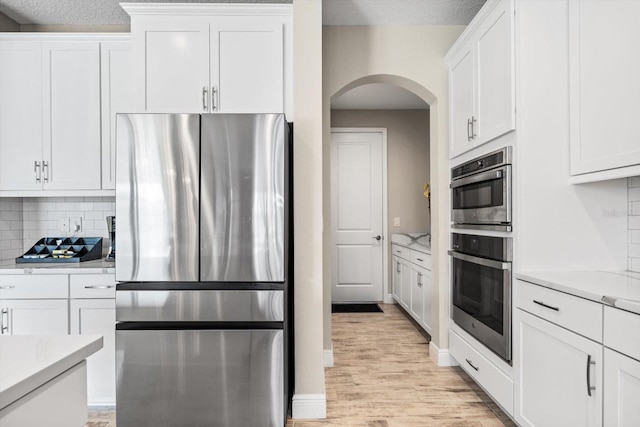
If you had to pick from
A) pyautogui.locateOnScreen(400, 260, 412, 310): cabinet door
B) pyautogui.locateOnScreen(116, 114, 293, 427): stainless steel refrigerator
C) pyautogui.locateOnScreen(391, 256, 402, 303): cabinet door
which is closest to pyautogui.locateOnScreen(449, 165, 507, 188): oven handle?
pyautogui.locateOnScreen(116, 114, 293, 427): stainless steel refrigerator

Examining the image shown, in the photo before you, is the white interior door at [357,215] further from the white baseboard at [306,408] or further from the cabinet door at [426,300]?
the white baseboard at [306,408]

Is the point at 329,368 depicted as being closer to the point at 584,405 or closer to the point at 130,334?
the point at 130,334

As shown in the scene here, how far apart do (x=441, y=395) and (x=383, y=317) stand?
7.05 ft

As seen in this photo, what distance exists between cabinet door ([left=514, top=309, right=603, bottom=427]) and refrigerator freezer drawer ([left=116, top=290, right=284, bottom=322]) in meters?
1.22

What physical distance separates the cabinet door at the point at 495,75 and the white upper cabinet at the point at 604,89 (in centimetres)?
29

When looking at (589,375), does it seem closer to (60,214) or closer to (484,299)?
(484,299)

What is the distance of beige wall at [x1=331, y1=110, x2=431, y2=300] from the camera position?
5727mm

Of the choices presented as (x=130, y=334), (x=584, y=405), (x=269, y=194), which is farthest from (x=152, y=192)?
(x=584, y=405)

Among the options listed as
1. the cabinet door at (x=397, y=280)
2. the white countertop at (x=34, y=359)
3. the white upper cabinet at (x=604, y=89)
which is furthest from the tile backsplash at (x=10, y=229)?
the cabinet door at (x=397, y=280)

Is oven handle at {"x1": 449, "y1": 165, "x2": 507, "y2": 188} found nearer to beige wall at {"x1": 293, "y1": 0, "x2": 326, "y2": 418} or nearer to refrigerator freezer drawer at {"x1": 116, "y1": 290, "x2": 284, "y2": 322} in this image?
beige wall at {"x1": 293, "y1": 0, "x2": 326, "y2": 418}

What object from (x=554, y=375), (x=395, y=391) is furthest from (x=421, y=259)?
(x=554, y=375)

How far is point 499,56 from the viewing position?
236 cm

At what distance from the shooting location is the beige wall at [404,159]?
18.8 feet

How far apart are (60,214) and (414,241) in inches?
136
